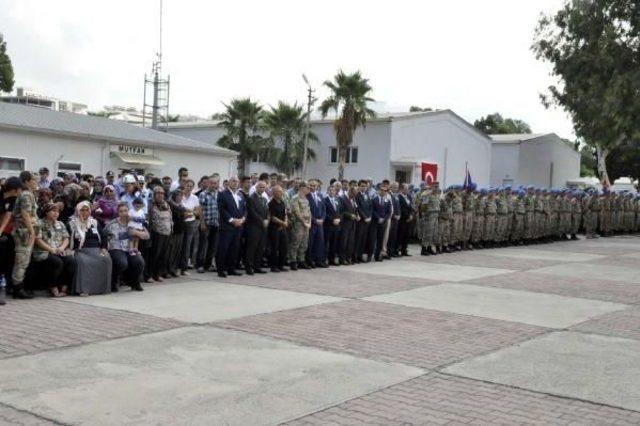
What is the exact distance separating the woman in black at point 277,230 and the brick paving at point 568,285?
353cm

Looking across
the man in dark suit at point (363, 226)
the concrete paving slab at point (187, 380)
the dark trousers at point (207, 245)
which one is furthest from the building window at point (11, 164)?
the concrete paving slab at point (187, 380)

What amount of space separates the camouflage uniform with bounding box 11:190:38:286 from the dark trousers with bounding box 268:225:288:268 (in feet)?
17.2

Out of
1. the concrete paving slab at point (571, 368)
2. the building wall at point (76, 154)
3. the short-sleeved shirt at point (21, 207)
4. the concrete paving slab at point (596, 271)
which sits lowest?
the concrete paving slab at point (571, 368)

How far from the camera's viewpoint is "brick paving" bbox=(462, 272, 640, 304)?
1245 centimetres

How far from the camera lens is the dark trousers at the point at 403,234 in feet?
58.6

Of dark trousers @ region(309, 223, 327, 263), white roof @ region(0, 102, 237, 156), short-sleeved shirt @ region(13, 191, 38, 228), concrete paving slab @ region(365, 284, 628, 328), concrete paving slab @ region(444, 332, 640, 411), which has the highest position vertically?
white roof @ region(0, 102, 237, 156)

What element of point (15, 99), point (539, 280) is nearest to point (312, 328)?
point (539, 280)

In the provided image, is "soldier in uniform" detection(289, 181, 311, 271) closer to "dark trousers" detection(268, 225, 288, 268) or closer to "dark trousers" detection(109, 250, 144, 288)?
"dark trousers" detection(268, 225, 288, 268)

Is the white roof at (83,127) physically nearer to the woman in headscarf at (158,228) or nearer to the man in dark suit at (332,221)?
the man in dark suit at (332,221)

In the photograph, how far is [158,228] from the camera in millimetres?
12055

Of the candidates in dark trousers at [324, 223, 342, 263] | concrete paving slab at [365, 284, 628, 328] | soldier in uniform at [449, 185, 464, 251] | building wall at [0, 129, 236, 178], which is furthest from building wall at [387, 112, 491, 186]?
concrete paving slab at [365, 284, 628, 328]

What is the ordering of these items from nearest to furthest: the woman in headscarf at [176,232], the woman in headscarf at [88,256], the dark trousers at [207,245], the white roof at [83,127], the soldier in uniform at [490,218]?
the woman in headscarf at [88,256] → the woman in headscarf at [176,232] → the dark trousers at [207,245] → the soldier in uniform at [490,218] → the white roof at [83,127]

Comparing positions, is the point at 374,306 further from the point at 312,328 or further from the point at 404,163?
the point at 404,163

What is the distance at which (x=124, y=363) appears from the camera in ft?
22.0
